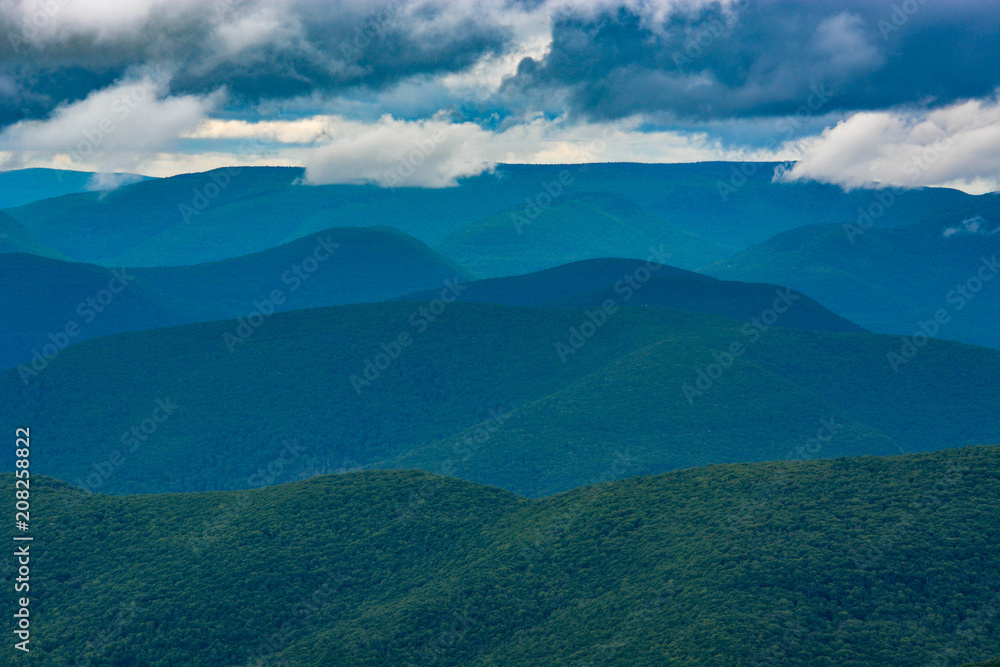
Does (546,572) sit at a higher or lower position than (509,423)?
higher

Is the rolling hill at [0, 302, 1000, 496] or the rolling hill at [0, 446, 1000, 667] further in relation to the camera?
the rolling hill at [0, 302, 1000, 496]

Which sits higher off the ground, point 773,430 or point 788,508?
point 788,508

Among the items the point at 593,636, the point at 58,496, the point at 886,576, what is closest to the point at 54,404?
the point at 58,496

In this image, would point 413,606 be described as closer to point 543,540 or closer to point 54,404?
point 543,540

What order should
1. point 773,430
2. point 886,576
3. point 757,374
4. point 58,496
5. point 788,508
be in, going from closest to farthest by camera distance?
point 886,576, point 788,508, point 58,496, point 773,430, point 757,374

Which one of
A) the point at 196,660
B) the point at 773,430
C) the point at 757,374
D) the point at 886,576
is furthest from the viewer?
the point at 757,374

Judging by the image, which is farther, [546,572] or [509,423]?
[509,423]

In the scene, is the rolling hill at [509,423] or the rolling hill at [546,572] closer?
the rolling hill at [546,572]

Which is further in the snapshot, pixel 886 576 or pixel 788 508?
pixel 788 508
